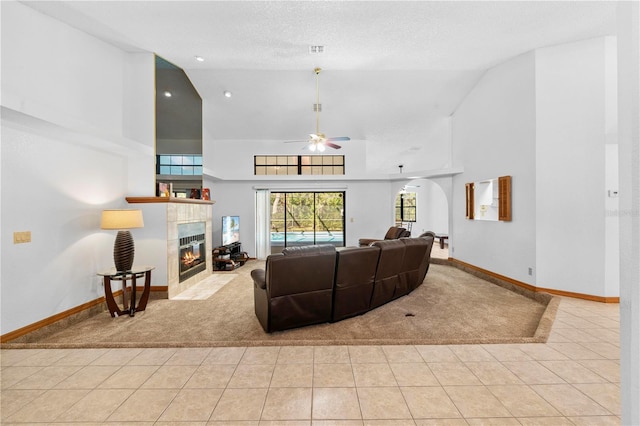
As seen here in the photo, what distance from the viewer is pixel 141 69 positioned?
4.41m

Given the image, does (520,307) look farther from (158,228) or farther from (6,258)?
(6,258)

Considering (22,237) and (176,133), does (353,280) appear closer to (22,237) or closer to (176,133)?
(22,237)

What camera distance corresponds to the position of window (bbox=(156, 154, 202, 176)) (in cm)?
461

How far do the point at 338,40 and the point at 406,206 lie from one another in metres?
9.80

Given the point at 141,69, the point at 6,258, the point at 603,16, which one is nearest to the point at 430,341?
the point at 6,258

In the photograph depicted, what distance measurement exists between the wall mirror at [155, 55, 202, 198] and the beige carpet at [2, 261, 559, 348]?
6.79ft

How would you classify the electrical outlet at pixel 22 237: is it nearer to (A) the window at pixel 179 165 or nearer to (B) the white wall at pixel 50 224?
(B) the white wall at pixel 50 224

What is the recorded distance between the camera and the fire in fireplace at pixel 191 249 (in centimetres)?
491

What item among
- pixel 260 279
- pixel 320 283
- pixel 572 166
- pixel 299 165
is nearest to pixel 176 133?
pixel 260 279

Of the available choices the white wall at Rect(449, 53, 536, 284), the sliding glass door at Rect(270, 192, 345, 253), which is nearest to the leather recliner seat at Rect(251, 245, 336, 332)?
the white wall at Rect(449, 53, 536, 284)

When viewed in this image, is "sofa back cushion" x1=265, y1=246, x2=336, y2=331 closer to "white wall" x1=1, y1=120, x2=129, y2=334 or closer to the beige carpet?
the beige carpet

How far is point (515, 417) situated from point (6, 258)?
186 inches

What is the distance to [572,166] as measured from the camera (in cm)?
411

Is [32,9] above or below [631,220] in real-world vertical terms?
above
